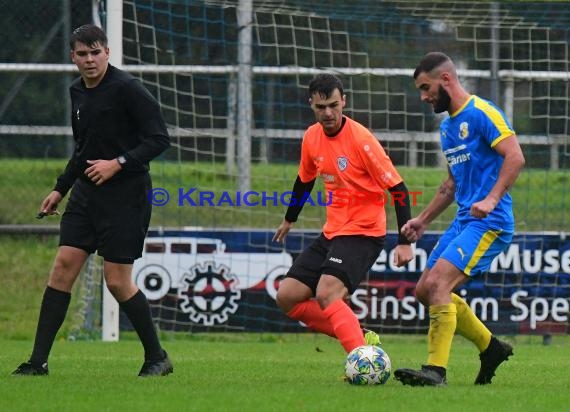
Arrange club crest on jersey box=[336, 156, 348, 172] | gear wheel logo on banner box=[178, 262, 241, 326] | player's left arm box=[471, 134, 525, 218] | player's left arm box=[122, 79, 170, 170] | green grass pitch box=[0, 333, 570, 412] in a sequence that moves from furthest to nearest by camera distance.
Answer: gear wheel logo on banner box=[178, 262, 241, 326] → club crest on jersey box=[336, 156, 348, 172] → player's left arm box=[122, 79, 170, 170] → player's left arm box=[471, 134, 525, 218] → green grass pitch box=[0, 333, 570, 412]

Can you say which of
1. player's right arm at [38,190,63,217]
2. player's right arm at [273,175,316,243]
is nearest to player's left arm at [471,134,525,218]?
player's right arm at [273,175,316,243]

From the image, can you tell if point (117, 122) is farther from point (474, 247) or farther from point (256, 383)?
point (474, 247)

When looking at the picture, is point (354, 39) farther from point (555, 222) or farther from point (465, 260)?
point (465, 260)

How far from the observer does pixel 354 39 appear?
13.0m

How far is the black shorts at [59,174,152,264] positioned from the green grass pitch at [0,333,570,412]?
2.64 feet

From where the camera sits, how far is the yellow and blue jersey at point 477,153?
24.6ft

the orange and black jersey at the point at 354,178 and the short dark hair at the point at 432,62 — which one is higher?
the short dark hair at the point at 432,62

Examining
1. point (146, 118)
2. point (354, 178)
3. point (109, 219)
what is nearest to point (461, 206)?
point (354, 178)

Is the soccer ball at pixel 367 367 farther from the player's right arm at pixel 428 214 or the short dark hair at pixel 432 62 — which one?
the short dark hair at pixel 432 62

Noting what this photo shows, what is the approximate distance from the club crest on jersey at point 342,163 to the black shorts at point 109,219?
1.23 metres

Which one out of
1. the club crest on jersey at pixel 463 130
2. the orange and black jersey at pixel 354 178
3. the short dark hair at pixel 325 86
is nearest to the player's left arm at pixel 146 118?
the short dark hair at pixel 325 86

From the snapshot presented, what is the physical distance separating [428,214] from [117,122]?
1.96 metres

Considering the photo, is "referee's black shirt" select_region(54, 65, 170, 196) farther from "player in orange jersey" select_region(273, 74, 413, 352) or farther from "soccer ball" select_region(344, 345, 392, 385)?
"soccer ball" select_region(344, 345, 392, 385)

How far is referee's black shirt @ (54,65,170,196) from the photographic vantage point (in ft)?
25.5
